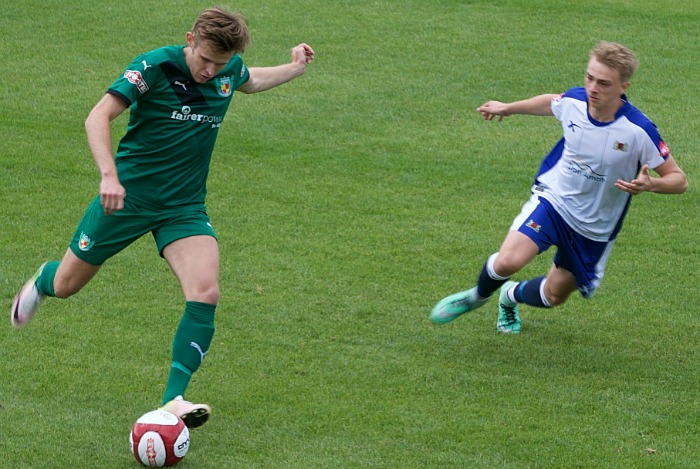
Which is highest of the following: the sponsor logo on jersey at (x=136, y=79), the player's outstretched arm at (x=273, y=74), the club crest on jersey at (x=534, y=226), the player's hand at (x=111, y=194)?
the sponsor logo on jersey at (x=136, y=79)

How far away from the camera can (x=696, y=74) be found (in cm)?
1312

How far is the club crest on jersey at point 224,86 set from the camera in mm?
6082

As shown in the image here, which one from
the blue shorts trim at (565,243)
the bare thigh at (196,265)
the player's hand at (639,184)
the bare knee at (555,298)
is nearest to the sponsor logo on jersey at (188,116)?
the bare thigh at (196,265)

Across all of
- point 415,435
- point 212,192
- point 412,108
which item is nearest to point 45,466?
point 415,435

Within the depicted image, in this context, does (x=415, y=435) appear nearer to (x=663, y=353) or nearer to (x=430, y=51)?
(x=663, y=353)

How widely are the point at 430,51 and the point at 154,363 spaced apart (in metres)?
7.91

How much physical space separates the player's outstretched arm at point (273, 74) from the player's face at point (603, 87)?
1712mm

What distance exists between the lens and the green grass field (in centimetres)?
588

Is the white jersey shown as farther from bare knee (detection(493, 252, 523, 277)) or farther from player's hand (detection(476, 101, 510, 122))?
bare knee (detection(493, 252, 523, 277))

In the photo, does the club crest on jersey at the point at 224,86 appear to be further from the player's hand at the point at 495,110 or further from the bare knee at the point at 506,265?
the bare knee at the point at 506,265

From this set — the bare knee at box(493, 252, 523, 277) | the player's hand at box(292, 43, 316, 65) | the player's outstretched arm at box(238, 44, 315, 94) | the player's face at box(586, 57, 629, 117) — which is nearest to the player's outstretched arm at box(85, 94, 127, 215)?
the player's outstretched arm at box(238, 44, 315, 94)

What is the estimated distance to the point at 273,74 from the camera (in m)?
6.75

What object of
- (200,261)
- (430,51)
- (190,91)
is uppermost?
(190,91)

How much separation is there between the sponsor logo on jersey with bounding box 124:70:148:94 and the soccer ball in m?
1.64
